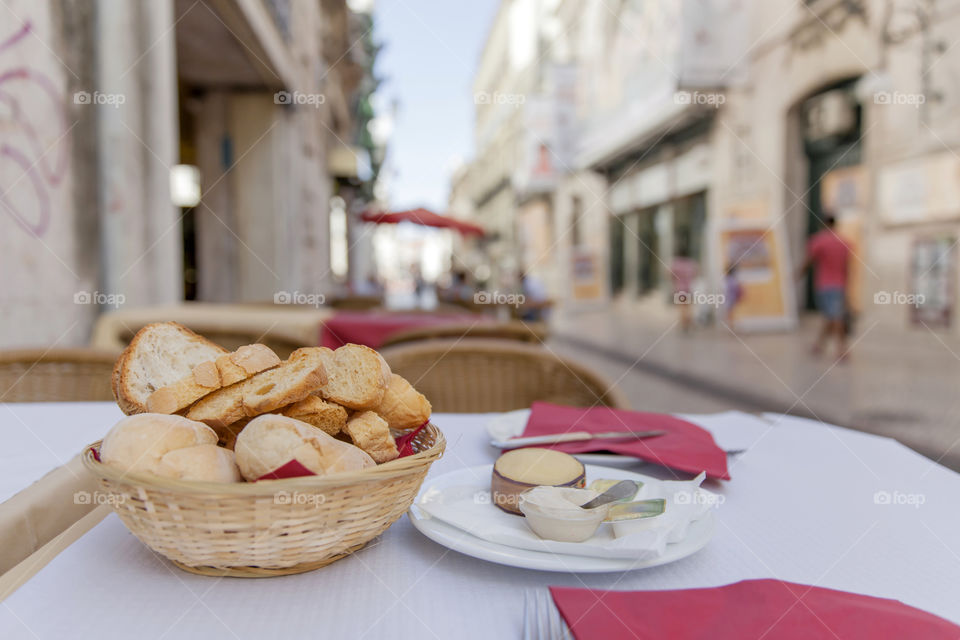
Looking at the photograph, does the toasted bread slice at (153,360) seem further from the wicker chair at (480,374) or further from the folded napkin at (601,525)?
the wicker chair at (480,374)

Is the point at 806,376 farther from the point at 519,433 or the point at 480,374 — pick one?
the point at 519,433

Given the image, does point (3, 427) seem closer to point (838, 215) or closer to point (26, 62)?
point (26, 62)

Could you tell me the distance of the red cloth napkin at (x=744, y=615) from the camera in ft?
2.03

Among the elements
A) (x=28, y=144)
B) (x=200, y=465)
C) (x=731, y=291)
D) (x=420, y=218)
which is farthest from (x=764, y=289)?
(x=200, y=465)

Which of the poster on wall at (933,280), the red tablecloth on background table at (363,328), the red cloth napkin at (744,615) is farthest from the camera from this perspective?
the poster on wall at (933,280)

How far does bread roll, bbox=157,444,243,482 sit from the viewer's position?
27.2 inches

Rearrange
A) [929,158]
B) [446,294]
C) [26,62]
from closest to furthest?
[26,62] < [929,158] < [446,294]

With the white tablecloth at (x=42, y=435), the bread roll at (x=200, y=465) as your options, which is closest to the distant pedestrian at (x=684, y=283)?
the white tablecloth at (x=42, y=435)

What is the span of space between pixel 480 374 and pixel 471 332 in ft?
2.58

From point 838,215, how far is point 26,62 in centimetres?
1085

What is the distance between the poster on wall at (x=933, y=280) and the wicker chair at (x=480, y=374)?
325 inches

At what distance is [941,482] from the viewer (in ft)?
3.68

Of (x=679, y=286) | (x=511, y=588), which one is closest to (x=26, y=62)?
(x=511, y=588)

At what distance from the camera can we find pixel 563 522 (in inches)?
30.6
